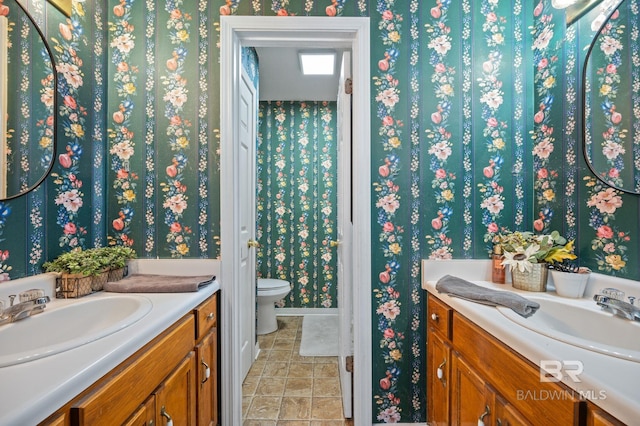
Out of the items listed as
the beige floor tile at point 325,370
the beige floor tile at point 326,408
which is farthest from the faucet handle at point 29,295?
the beige floor tile at point 325,370

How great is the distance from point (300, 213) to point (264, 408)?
2148 mm

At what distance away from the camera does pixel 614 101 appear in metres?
1.23

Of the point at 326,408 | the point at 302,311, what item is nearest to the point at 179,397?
the point at 326,408

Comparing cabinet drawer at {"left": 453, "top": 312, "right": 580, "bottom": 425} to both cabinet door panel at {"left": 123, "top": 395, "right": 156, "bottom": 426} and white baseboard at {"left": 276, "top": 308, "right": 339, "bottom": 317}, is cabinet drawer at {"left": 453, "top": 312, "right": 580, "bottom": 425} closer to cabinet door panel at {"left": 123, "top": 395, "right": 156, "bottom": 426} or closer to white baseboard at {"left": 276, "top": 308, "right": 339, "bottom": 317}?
cabinet door panel at {"left": 123, "top": 395, "right": 156, "bottom": 426}

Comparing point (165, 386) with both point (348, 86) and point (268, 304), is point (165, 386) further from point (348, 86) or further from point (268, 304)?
point (268, 304)

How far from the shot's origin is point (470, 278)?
164 centimetres

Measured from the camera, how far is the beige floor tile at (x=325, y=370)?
2299 millimetres

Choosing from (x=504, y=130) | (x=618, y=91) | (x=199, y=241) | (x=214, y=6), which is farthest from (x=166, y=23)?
(x=618, y=91)

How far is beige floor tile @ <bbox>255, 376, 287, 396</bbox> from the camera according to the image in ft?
6.73

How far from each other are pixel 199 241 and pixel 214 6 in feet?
4.05

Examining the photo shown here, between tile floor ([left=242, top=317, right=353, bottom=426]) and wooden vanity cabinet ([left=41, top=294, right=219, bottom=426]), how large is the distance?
375mm

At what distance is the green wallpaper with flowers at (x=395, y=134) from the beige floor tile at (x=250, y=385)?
0.85 metres

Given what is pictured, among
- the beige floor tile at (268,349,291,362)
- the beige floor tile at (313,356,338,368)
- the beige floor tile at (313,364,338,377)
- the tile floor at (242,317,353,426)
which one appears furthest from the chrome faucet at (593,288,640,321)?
the beige floor tile at (268,349,291,362)

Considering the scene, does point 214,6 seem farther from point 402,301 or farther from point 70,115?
point 402,301
